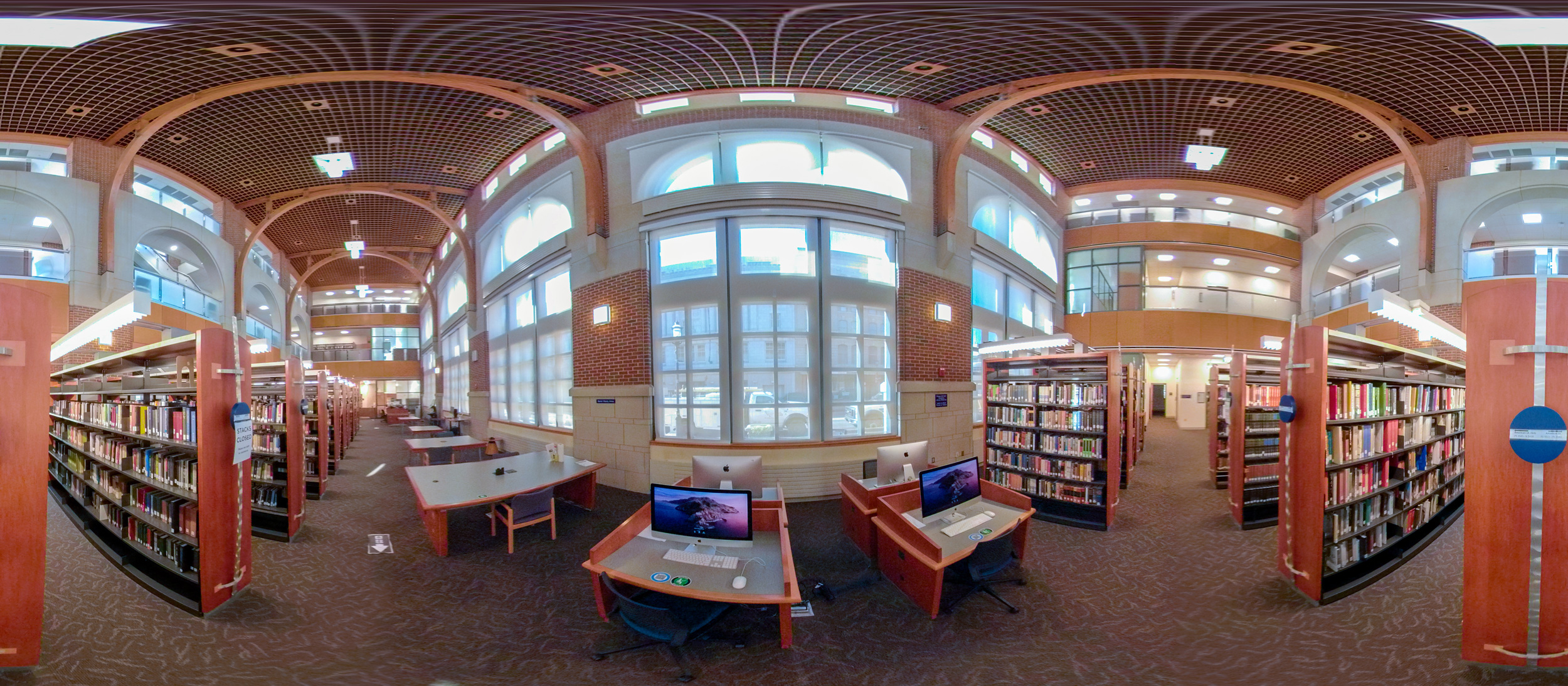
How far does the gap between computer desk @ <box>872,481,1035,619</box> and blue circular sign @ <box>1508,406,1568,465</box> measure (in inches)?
107

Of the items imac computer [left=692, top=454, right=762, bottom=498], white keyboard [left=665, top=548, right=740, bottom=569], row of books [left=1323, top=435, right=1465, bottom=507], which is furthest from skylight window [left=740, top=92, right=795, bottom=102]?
row of books [left=1323, top=435, right=1465, bottom=507]

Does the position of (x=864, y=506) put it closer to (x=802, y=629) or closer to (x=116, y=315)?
(x=802, y=629)

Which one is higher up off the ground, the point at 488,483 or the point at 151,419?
the point at 151,419

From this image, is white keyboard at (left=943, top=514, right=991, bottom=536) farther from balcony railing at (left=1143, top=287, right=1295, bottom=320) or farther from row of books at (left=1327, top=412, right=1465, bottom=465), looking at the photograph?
balcony railing at (left=1143, top=287, right=1295, bottom=320)

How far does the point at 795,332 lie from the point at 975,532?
3.91 meters

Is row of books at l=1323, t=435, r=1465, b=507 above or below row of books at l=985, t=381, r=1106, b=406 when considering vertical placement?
below

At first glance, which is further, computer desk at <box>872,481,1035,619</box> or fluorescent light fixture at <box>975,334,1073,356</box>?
fluorescent light fixture at <box>975,334,1073,356</box>

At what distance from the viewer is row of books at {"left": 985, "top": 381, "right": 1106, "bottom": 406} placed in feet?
21.5

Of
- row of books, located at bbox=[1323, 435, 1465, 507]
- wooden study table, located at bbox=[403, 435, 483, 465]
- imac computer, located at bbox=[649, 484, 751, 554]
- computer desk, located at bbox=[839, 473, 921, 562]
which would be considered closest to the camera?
A: imac computer, located at bbox=[649, 484, 751, 554]

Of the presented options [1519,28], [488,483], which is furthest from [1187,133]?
[488,483]

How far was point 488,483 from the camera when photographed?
604cm

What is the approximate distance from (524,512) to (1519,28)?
27.3 ft

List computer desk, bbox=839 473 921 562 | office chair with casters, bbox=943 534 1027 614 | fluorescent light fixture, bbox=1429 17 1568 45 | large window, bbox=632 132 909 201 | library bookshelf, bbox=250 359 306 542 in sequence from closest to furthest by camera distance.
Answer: fluorescent light fixture, bbox=1429 17 1568 45 < office chair with casters, bbox=943 534 1027 614 < computer desk, bbox=839 473 921 562 < library bookshelf, bbox=250 359 306 542 < large window, bbox=632 132 909 201

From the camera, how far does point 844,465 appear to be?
757cm
